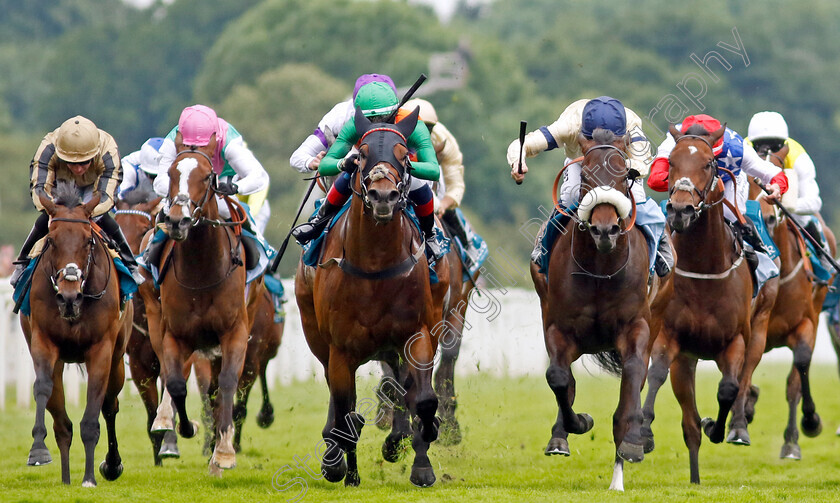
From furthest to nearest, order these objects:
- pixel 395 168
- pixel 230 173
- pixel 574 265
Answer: pixel 230 173 → pixel 574 265 → pixel 395 168

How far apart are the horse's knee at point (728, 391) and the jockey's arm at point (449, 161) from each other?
268 centimetres

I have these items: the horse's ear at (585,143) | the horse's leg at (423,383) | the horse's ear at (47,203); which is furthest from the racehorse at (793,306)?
the horse's ear at (47,203)

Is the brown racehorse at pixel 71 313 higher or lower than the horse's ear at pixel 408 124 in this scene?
lower

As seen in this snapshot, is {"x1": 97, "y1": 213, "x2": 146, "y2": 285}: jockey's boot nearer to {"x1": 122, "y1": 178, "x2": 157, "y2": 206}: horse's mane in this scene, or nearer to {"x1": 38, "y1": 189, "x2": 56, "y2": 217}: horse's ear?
{"x1": 38, "y1": 189, "x2": 56, "y2": 217}: horse's ear

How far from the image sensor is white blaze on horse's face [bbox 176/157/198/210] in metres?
8.32

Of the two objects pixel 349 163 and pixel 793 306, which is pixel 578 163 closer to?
pixel 349 163

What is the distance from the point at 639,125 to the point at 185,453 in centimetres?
549

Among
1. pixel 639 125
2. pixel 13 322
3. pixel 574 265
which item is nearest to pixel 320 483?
pixel 574 265

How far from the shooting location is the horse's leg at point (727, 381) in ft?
29.0

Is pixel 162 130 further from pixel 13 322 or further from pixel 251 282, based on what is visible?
pixel 251 282

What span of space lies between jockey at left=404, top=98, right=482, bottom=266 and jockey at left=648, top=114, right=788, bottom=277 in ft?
5.82

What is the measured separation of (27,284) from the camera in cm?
873

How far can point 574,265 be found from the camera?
808 centimetres

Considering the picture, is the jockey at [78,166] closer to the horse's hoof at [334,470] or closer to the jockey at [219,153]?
the jockey at [219,153]
